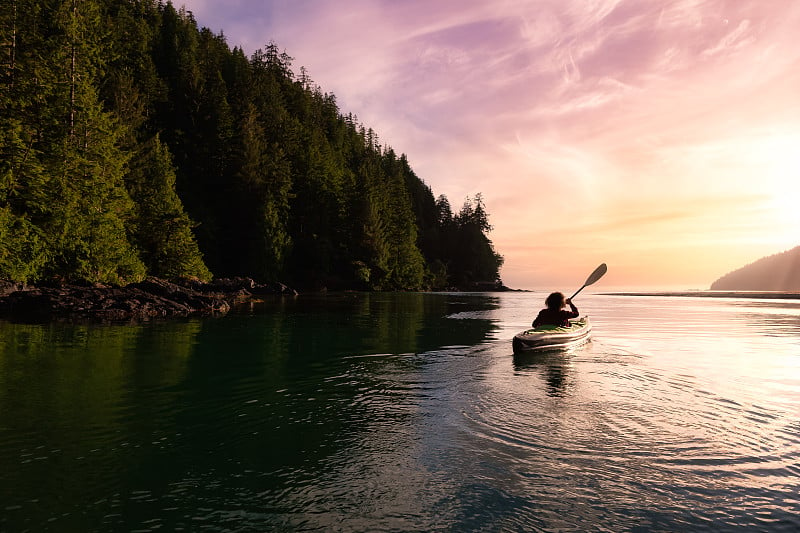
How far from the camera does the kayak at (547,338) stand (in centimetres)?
1578

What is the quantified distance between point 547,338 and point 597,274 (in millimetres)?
11865

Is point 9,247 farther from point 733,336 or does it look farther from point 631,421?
point 733,336

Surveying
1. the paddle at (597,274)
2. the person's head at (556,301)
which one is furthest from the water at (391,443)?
the paddle at (597,274)

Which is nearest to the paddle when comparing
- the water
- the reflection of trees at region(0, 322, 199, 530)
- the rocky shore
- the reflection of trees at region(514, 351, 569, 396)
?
the reflection of trees at region(514, 351, 569, 396)

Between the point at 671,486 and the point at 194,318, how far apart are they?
28.0 metres

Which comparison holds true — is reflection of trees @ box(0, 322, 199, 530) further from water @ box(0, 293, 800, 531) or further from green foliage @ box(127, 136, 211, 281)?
green foliage @ box(127, 136, 211, 281)

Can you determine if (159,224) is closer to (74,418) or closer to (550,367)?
(74,418)

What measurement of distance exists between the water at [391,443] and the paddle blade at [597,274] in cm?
1053

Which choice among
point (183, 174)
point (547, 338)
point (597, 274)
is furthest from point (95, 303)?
point (183, 174)

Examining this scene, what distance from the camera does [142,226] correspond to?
142 feet

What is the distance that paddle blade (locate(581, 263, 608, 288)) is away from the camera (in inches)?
1020

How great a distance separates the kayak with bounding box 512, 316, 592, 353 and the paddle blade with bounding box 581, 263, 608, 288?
8.03 m

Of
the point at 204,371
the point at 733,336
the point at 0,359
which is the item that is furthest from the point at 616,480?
the point at 733,336

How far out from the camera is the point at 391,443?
23.9 ft
